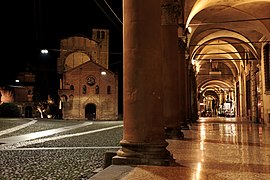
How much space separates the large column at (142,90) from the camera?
505 centimetres

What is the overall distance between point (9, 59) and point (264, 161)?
48.3m

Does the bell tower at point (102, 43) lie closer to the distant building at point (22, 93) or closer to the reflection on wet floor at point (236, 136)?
the distant building at point (22, 93)

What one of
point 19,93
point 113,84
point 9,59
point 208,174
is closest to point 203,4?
point 208,174

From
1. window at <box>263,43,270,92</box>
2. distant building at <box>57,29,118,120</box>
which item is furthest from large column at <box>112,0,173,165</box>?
distant building at <box>57,29,118,120</box>

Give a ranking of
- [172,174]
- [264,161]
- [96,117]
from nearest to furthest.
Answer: [172,174]
[264,161]
[96,117]

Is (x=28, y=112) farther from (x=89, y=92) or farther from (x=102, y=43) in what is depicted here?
(x=102, y=43)

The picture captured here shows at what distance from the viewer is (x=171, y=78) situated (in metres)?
9.99

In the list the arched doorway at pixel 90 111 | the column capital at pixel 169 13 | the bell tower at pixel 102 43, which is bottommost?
the arched doorway at pixel 90 111

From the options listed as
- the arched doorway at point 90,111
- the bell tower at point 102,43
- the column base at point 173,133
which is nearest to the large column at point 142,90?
the column base at point 173,133

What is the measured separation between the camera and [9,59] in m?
49.5

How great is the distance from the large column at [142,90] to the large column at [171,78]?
4203 mm

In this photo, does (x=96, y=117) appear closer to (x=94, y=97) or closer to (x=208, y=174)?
(x=94, y=97)

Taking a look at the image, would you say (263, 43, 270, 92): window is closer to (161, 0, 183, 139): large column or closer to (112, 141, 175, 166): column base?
(161, 0, 183, 139): large column

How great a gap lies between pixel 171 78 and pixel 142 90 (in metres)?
4.99
